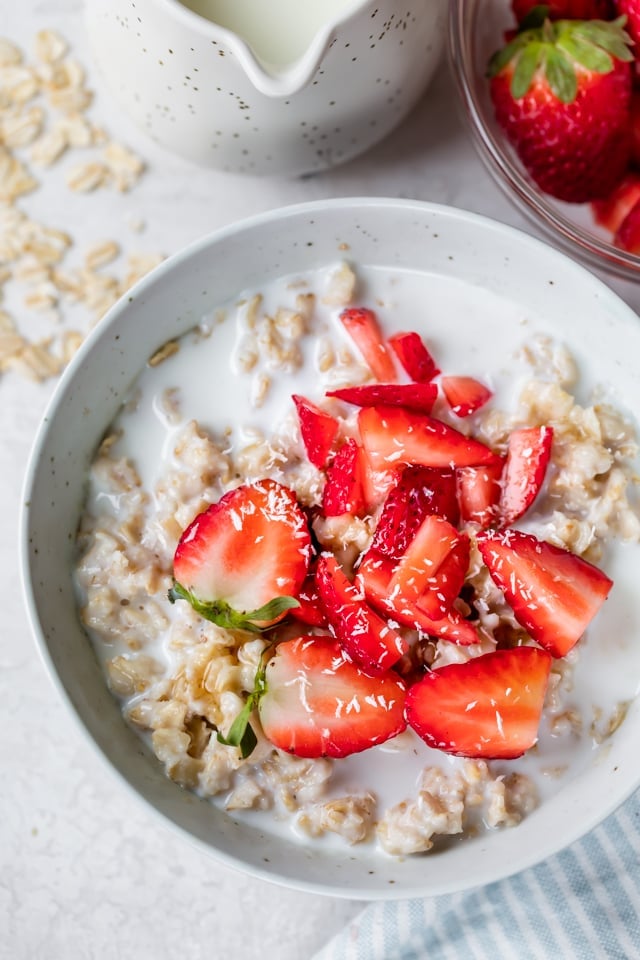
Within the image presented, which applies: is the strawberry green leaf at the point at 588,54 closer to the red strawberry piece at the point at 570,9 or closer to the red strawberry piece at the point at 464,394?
the red strawberry piece at the point at 570,9

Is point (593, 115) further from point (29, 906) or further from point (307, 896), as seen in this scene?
point (29, 906)

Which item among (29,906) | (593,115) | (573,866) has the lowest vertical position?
(29,906)

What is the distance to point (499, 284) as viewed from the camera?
113 cm

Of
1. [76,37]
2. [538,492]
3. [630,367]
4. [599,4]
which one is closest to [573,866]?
[538,492]

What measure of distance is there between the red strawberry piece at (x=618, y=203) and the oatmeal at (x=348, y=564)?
19 cm

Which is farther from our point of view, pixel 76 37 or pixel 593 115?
pixel 76 37

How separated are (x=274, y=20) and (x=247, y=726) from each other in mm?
619

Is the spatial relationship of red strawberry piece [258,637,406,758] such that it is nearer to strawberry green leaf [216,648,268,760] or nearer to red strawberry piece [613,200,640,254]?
strawberry green leaf [216,648,268,760]

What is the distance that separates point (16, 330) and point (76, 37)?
0.33 metres

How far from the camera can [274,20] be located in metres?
1.00

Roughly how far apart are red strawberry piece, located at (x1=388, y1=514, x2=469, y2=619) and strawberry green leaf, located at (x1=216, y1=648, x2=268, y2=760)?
0.14 m

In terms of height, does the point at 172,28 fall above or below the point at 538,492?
above

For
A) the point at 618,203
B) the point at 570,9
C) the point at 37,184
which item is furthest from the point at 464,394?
the point at 37,184

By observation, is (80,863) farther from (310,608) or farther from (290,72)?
(290,72)
